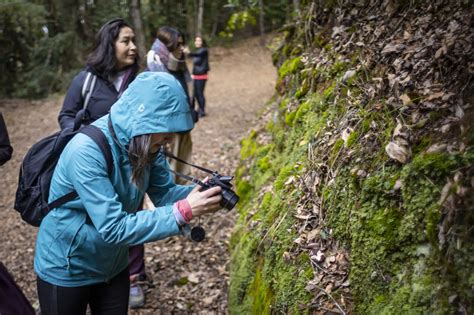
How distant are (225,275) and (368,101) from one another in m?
2.68

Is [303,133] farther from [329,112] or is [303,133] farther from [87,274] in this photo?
[87,274]

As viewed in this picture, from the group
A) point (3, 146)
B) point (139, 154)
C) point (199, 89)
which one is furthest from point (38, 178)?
point (199, 89)

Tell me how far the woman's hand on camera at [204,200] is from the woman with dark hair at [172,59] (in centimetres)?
293

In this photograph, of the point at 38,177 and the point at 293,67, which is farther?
the point at 293,67

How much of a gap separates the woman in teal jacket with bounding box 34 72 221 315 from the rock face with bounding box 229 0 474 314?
0.87 metres

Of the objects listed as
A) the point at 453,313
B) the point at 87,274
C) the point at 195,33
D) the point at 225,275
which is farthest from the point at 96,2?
the point at 453,313

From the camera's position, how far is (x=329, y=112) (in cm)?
374

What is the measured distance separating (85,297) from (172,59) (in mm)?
3603

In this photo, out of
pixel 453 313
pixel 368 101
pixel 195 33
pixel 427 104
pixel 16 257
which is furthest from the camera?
pixel 195 33

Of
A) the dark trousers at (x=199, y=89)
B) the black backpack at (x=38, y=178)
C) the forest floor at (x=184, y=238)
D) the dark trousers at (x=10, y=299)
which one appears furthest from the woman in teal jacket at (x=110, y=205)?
the dark trousers at (x=199, y=89)

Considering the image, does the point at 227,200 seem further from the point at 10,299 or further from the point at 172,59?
the point at 172,59

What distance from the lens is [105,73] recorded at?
3.97 metres

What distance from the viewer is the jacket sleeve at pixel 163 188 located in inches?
118

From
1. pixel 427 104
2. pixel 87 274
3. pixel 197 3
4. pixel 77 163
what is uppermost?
pixel 427 104
